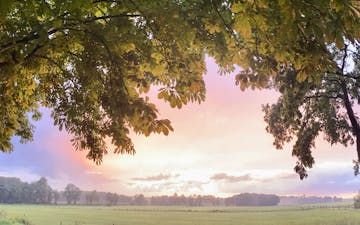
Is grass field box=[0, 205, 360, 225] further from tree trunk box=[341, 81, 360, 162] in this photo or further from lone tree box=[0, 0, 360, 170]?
lone tree box=[0, 0, 360, 170]

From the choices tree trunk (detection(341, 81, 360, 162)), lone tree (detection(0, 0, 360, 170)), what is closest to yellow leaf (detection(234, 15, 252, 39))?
lone tree (detection(0, 0, 360, 170))

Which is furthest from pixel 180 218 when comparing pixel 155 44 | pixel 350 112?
pixel 155 44

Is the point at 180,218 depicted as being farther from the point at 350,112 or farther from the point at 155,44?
the point at 155,44

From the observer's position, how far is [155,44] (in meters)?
6.80

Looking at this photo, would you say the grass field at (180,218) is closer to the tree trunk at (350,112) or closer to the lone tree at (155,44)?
the tree trunk at (350,112)

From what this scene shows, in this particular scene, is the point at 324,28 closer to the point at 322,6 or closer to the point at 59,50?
the point at 322,6

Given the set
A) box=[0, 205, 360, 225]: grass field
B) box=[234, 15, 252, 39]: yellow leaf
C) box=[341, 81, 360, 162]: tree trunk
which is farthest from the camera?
box=[0, 205, 360, 225]: grass field

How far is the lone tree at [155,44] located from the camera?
4.16m

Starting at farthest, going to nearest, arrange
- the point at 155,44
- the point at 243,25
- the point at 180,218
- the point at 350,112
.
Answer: the point at 180,218, the point at 350,112, the point at 155,44, the point at 243,25

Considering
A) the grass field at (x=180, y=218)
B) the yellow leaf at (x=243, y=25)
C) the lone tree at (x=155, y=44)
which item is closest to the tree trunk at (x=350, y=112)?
the lone tree at (x=155, y=44)

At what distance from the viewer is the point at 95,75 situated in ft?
19.4

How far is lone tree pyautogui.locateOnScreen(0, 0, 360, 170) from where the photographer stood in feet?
13.7

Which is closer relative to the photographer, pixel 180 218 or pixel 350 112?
pixel 350 112

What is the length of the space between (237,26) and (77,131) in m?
5.70
